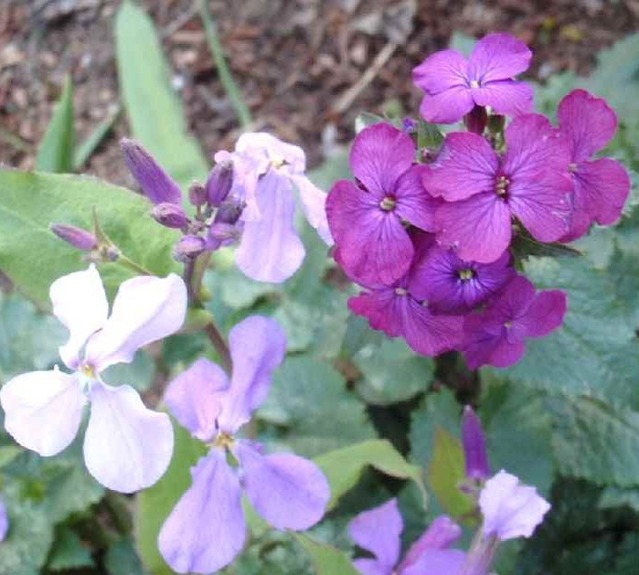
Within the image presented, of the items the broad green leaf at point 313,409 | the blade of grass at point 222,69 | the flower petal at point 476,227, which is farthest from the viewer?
the blade of grass at point 222,69

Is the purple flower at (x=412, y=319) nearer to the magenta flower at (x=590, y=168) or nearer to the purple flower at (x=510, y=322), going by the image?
the purple flower at (x=510, y=322)

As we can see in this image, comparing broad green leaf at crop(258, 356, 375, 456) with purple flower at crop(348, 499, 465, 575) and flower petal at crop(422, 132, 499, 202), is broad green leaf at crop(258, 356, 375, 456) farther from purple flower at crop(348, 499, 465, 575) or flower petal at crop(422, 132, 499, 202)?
flower petal at crop(422, 132, 499, 202)

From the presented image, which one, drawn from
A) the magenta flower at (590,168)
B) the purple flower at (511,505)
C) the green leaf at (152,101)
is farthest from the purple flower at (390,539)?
the green leaf at (152,101)

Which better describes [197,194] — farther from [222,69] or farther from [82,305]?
[222,69]

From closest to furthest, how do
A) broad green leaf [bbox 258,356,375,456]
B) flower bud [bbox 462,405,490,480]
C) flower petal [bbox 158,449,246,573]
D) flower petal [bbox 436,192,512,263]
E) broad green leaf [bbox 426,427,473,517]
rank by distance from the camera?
flower petal [bbox 436,192,512,263] < flower petal [bbox 158,449,246,573] < flower bud [bbox 462,405,490,480] < broad green leaf [bbox 426,427,473,517] < broad green leaf [bbox 258,356,375,456]

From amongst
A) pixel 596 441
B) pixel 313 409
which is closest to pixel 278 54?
pixel 313 409

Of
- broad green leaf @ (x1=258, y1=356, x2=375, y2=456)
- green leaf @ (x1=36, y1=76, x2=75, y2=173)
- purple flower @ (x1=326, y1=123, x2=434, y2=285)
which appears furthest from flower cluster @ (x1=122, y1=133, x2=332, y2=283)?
green leaf @ (x1=36, y1=76, x2=75, y2=173)

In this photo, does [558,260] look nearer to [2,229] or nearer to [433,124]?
[433,124]
